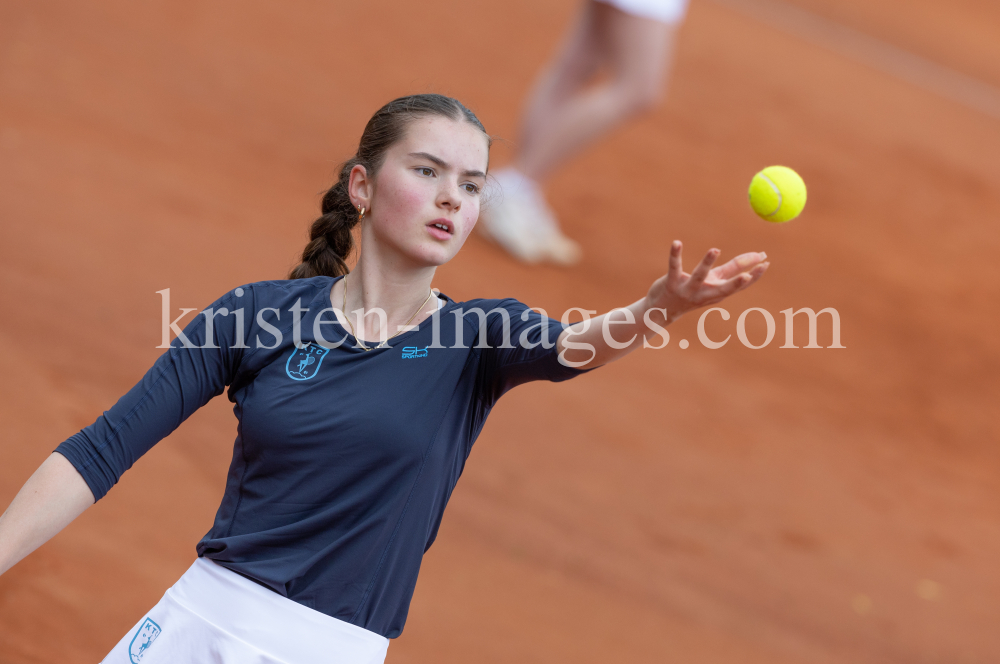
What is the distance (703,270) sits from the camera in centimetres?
175

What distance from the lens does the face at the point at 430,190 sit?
210 cm

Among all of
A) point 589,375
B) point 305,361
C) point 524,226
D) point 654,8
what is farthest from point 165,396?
point 524,226

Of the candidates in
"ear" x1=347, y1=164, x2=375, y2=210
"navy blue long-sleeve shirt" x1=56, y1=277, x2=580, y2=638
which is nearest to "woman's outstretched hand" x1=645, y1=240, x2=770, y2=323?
"navy blue long-sleeve shirt" x1=56, y1=277, x2=580, y2=638

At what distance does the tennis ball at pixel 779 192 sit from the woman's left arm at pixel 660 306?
2.77ft

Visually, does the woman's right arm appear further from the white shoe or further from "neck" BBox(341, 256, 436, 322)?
the white shoe

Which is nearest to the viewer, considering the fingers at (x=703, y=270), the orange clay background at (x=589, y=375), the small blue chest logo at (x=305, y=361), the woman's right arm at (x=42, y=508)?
the fingers at (x=703, y=270)

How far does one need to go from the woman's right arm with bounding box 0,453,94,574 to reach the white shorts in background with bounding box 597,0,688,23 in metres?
5.61

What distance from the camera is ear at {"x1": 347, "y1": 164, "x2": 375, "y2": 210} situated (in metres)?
2.25

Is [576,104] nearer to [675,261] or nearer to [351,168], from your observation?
[351,168]

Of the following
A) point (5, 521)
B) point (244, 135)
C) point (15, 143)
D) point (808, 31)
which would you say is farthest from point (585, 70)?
point (808, 31)

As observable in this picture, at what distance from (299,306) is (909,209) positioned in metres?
9.19

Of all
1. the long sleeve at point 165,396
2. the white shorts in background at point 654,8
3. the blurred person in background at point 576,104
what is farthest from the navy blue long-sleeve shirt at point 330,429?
the white shorts in background at point 654,8

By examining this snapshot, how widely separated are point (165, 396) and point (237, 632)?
48 cm

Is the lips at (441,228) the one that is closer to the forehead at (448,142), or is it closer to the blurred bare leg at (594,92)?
the forehead at (448,142)
